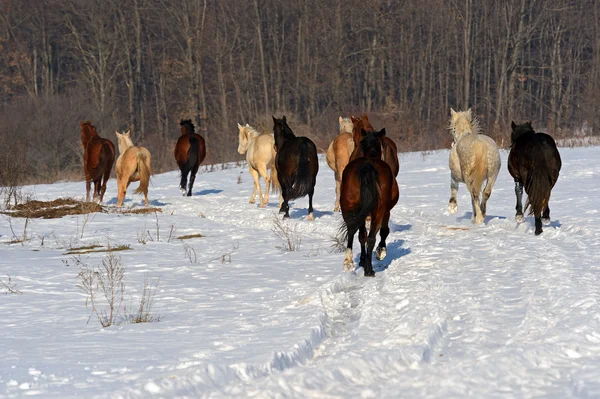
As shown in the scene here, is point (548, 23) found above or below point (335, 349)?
above

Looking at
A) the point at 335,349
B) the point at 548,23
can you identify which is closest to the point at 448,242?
the point at 335,349

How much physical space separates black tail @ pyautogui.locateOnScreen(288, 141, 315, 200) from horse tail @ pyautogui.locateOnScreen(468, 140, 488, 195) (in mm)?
2957

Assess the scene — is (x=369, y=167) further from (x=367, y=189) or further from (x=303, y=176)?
(x=303, y=176)

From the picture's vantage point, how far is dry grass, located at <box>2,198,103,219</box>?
1562 centimetres

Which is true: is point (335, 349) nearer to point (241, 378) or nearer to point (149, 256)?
point (241, 378)

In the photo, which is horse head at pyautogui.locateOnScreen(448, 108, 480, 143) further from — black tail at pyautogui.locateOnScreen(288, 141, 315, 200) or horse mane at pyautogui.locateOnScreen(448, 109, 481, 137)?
black tail at pyautogui.locateOnScreen(288, 141, 315, 200)

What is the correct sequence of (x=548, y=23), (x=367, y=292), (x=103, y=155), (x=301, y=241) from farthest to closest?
(x=548, y=23) → (x=103, y=155) → (x=301, y=241) → (x=367, y=292)

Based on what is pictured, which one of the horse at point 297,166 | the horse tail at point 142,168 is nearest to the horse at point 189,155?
the horse tail at point 142,168

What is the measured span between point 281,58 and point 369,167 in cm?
4587

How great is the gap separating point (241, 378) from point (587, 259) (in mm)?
5488

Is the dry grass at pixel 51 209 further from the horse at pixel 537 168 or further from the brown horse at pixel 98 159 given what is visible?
the horse at pixel 537 168

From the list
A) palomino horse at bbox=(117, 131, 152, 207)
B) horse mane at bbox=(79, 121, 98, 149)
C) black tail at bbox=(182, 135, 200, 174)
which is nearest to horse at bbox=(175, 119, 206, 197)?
black tail at bbox=(182, 135, 200, 174)

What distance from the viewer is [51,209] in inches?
641

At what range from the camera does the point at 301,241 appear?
1172 cm
